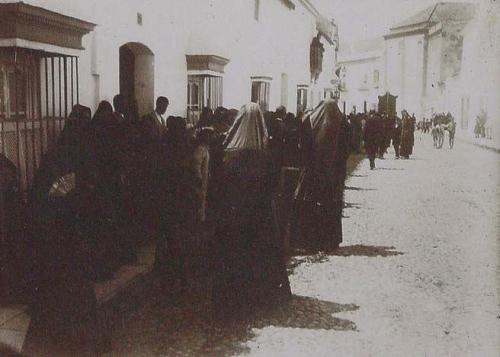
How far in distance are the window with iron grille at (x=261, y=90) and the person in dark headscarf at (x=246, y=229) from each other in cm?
1025

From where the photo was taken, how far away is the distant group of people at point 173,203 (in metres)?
4.21

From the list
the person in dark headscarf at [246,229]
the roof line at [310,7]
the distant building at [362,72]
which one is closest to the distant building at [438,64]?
the distant building at [362,72]

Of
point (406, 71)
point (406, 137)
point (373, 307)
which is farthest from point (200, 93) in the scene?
point (406, 71)

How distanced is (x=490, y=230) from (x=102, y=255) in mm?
6010

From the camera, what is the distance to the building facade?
5.66 m

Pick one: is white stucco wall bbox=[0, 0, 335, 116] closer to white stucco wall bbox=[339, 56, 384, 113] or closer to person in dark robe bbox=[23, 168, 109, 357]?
person in dark robe bbox=[23, 168, 109, 357]

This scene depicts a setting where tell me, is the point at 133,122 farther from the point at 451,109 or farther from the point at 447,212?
the point at 451,109

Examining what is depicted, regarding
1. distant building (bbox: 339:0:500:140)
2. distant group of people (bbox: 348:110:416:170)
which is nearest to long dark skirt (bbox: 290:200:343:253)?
distant group of people (bbox: 348:110:416:170)

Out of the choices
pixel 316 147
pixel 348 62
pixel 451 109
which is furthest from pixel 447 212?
pixel 348 62

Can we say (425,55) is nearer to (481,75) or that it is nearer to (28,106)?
(481,75)

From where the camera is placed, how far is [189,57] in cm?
1045

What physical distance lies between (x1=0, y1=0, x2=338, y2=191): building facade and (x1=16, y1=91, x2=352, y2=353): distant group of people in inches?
21.0

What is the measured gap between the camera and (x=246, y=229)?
5.30 m

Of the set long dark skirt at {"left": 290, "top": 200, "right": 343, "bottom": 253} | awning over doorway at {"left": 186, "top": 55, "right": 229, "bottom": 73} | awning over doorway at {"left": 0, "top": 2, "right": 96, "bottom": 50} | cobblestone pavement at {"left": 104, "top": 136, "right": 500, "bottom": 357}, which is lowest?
cobblestone pavement at {"left": 104, "top": 136, "right": 500, "bottom": 357}
